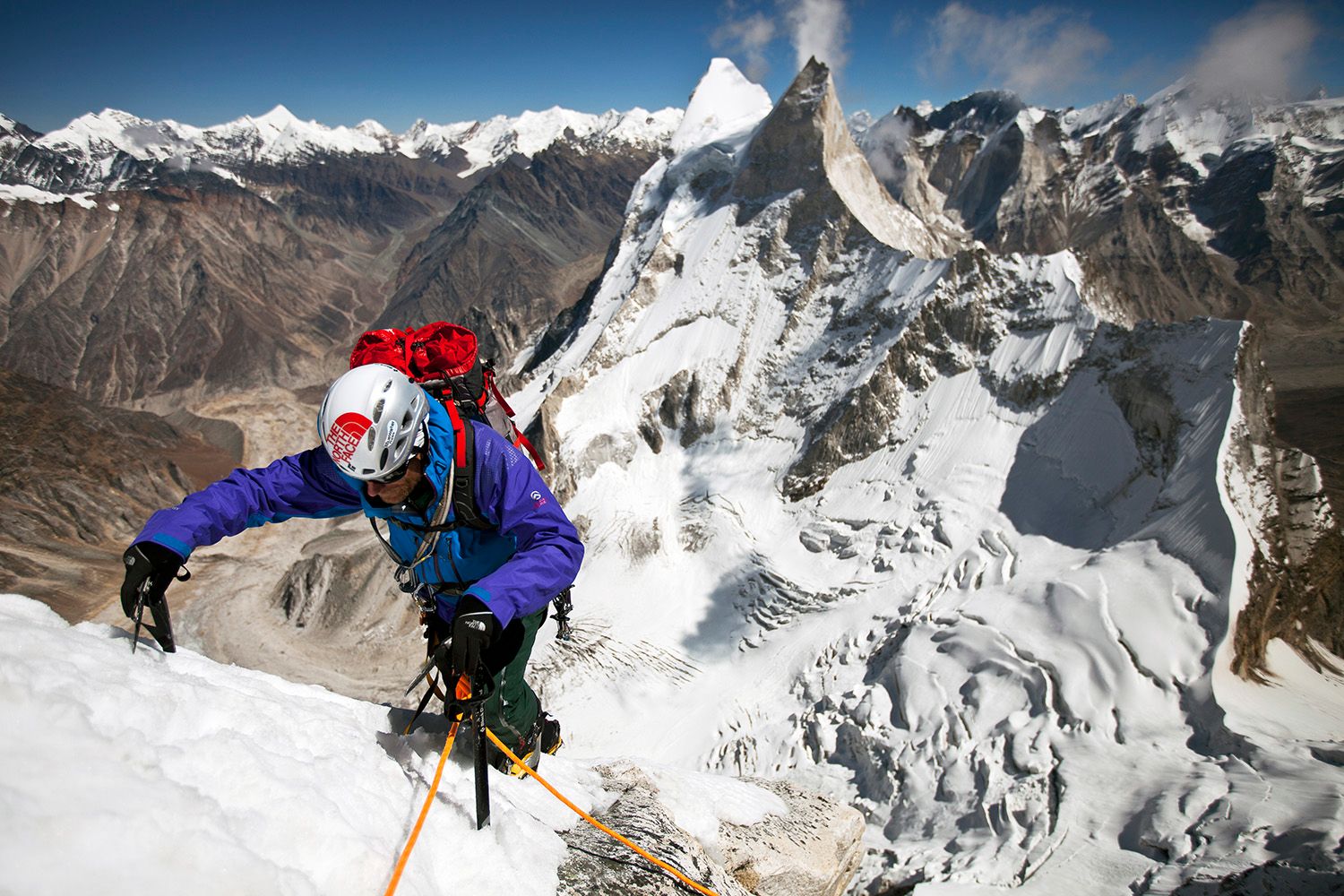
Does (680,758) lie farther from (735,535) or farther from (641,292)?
(641,292)

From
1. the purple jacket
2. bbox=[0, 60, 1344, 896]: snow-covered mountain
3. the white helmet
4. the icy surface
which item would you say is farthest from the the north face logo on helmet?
bbox=[0, 60, 1344, 896]: snow-covered mountain

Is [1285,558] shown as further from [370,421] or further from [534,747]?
[370,421]

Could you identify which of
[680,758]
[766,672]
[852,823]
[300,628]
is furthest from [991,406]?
[300,628]

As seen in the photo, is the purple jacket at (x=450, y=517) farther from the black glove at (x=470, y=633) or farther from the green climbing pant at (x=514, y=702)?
the green climbing pant at (x=514, y=702)

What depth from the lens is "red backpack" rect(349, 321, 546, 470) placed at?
221 inches

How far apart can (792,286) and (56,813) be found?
138 ft

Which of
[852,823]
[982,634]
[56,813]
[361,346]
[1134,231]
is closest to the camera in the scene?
[56,813]

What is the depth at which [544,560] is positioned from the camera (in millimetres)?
4281

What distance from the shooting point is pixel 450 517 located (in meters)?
4.70

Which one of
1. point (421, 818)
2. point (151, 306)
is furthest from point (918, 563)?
point (151, 306)

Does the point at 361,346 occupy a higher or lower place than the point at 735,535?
higher

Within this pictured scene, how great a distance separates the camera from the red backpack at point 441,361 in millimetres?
5609

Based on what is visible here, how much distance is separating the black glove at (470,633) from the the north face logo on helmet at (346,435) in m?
Answer: 1.30

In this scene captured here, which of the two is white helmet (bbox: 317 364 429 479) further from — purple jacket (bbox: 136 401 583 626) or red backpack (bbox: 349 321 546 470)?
red backpack (bbox: 349 321 546 470)
